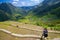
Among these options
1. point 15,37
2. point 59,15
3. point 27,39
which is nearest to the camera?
point 27,39

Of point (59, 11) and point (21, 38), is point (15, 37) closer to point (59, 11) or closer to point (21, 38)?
point (21, 38)

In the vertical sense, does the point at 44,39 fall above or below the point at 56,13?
below

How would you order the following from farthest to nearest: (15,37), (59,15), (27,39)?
1. (59,15)
2. (15,37)
3. (27,39)

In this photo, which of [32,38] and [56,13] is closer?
[32,38]

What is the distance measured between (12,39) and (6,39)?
0.95 m

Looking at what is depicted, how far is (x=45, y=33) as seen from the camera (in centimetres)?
2570

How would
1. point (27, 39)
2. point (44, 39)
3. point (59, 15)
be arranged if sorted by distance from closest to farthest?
point (44, 39) < point (27, 39) < point (59, 15)

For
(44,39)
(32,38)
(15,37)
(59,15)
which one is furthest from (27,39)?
(59,15)

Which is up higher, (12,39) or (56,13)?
(56,13)

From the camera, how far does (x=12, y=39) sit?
29578 mm

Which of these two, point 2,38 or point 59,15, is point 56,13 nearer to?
point 59,15

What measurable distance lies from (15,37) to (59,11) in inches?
6574

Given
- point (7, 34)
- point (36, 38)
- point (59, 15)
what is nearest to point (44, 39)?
point (36, 38)

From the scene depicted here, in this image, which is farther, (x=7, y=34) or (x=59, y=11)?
(x=59, y=11)
